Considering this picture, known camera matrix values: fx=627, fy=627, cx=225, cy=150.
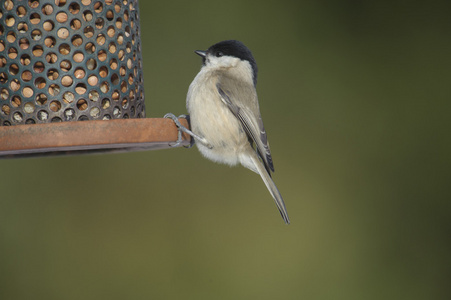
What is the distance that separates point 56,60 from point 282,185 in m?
1.87

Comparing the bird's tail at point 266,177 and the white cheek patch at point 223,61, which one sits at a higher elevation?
the white cheek patch at point 223,61

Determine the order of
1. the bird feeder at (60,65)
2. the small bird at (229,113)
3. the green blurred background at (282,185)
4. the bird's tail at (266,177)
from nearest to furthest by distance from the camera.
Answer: the bird feeder at (60,65) → the small bird at (229,113) → the bird's tail at (266,177) → the green blurred background at (282,185)

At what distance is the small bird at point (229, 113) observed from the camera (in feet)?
7.78

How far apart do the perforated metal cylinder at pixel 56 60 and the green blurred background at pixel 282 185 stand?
1362 mm

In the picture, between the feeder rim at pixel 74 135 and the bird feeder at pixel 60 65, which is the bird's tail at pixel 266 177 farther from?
the feeder rim at pixel 74 135

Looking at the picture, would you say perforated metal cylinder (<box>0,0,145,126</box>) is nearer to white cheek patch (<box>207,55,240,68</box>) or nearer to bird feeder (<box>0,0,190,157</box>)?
bird feeder (<box>0,0,190,157</box>)

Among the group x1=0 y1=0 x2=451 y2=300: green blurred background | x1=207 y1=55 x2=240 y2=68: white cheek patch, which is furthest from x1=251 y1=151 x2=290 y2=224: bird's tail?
x1=0 y1=0 x2=451 y2=300: green blurred background

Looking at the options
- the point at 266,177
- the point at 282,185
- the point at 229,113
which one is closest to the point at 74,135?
the point at 229,113

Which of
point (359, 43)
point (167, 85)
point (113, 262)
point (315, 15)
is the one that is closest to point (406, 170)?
point (359, 43)

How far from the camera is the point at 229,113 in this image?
245cm

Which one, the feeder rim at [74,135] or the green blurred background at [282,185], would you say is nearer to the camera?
the feeder rim at [74,135]

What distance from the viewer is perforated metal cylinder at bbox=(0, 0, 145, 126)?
6.47 feet

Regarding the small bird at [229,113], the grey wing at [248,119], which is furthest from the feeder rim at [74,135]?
the grey wing at [248,119]

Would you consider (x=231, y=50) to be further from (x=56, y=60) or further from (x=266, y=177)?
(x=56, y=60)
